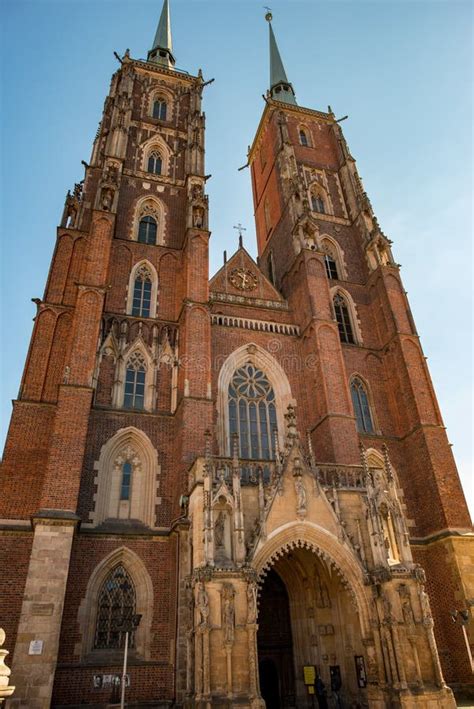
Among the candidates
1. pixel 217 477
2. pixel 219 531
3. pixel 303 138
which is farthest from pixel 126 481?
pixel 303 138

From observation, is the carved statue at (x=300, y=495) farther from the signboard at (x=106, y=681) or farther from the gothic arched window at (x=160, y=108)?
the gothic arched window at (x=160, y=108)

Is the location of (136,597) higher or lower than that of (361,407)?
lower

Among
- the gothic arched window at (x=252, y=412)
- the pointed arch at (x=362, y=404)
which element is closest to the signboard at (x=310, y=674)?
the gothic arched window at (x=252, y=412)

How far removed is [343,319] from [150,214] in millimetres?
10985

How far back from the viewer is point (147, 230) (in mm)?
24828

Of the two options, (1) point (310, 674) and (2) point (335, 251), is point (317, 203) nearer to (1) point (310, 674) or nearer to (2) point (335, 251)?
(2) point (335, 251)

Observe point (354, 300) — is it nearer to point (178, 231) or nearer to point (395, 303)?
point (395, 303)

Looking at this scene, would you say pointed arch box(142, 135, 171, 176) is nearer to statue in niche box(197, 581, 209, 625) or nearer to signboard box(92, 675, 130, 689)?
statue in niche box(197, 581, 209, 625)

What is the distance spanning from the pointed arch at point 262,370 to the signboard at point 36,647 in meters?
8.72

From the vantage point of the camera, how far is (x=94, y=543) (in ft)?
51.8

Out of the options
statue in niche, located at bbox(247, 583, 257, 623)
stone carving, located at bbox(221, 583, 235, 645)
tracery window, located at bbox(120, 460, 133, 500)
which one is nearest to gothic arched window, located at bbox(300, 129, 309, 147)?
tracery window, located at bbox(120, 460, 133, 500)

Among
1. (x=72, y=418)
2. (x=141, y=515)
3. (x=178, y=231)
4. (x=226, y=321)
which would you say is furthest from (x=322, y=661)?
(x=178, y=231)

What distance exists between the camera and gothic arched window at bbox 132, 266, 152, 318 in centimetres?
2183

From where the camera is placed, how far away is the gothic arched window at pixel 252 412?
19.8 meters
